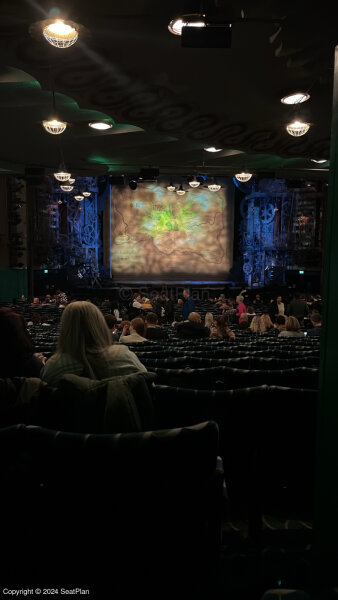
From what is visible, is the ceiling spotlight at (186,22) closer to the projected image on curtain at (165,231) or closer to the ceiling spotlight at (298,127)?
the ceiling spotlight at (298,127)

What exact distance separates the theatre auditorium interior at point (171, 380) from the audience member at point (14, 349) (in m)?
0.01

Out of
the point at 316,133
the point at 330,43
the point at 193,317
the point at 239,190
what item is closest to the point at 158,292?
the point at 239,190

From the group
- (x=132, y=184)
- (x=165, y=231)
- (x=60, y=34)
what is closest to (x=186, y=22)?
(x=60, y=34)

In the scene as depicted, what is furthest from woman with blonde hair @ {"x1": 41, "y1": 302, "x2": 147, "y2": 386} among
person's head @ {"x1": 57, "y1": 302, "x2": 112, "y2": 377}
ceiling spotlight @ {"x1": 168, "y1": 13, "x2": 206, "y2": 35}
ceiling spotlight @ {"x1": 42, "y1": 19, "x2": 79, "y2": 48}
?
ceiling spotlight @ {"x1": 168, "y1": 13, "x2": 206, "y2": 35}

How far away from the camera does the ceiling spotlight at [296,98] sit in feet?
20.8

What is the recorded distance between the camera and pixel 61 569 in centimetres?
126

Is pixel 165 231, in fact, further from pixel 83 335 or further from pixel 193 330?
pixel 83 335

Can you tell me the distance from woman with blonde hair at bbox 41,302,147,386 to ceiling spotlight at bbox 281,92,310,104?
5.94m

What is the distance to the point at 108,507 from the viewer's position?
1215 mm

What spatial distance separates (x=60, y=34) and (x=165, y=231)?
17015 mm

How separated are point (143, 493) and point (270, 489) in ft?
3.94

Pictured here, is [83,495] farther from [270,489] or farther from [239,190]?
[239,190]

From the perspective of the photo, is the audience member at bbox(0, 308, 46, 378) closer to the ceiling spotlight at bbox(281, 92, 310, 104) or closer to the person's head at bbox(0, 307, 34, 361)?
the person's head at bbox(0, 307, 34, 361)

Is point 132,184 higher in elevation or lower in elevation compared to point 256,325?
higher
